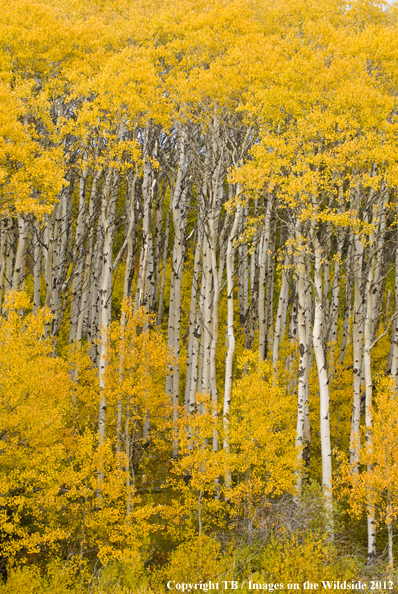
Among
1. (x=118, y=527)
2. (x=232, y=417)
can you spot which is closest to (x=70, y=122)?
(x=232, y=417)

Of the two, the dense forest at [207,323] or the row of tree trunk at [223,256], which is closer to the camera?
the dense forest at [207,323]

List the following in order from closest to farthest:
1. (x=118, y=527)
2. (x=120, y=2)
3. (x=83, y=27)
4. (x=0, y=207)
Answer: (x=0, y=207) < (x=118, y=527) < (x=83, y=27) < (x=120, y=2)

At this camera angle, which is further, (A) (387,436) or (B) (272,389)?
(B) (272,389)

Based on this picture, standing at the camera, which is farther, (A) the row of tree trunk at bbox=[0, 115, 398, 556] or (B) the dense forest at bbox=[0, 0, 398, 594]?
(A) the row of tree trunk at bbox=[0, 115, 398, 556]

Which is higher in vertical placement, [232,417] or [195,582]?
[232,417]

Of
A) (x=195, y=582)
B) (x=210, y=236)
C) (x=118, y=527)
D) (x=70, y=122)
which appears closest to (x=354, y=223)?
(x=210, y=236)

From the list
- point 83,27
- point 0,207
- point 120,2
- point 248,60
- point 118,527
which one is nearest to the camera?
point 0,207

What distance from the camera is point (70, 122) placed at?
13273mm

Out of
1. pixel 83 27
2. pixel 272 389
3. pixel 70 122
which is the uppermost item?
pixel 83 27

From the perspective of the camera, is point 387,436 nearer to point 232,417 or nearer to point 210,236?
point 232,417

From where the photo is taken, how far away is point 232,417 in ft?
44.1

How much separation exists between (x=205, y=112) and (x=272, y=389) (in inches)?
359

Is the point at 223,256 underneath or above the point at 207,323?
above

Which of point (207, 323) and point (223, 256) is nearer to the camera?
point (207, 323)
